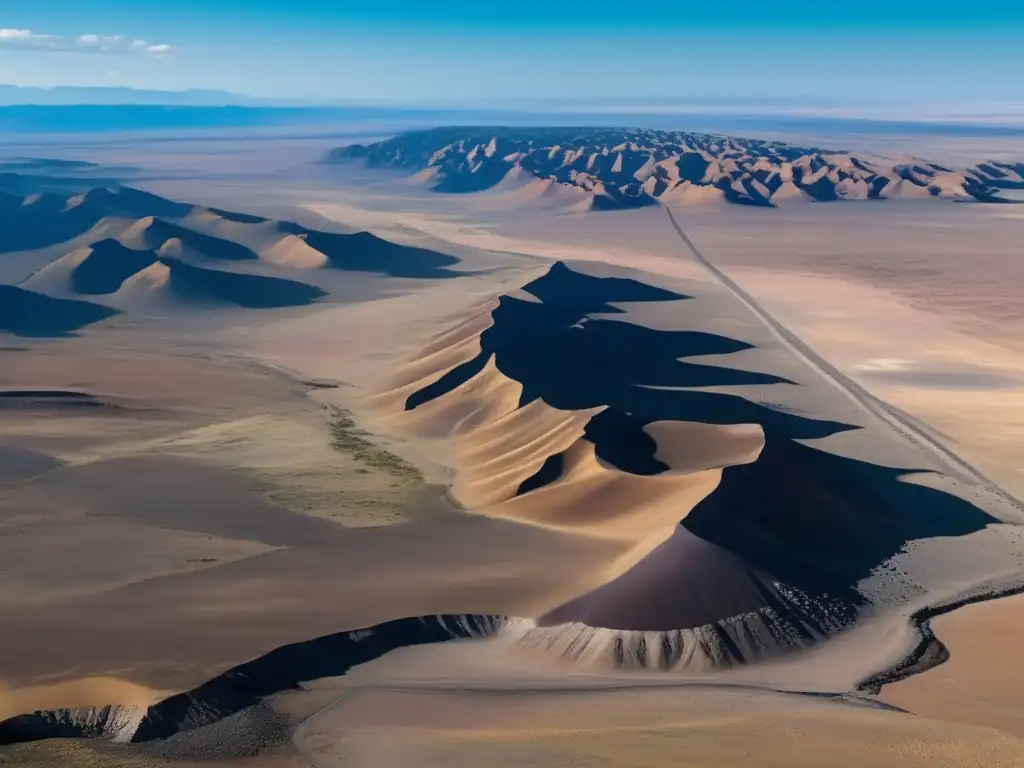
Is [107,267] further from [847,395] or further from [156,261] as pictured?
[847,395]

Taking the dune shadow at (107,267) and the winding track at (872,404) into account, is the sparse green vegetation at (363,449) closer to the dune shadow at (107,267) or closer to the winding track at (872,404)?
the winding track at (872,404)

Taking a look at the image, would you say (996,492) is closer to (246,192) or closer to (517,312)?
(517,312)

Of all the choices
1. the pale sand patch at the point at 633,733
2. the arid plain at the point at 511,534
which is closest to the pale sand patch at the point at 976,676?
the arid plain at the point at 511,534

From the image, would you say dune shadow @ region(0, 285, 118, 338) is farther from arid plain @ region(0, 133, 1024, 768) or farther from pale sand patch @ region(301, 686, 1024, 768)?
pale sand patch @ region(301, 686, 1024, 768)

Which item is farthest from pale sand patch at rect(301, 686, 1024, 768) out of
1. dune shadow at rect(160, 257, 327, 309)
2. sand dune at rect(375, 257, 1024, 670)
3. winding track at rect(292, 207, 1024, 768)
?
dune shadow at rect(160, 257, 327, 309)

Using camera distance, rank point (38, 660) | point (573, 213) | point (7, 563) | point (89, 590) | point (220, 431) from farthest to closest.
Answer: point (573, 213), point (220, 431), point (7, 563), point (89, 590), point (38, 660)

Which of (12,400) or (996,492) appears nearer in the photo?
(996,492)

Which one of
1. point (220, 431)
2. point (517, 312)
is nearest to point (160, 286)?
point (517, 312)
